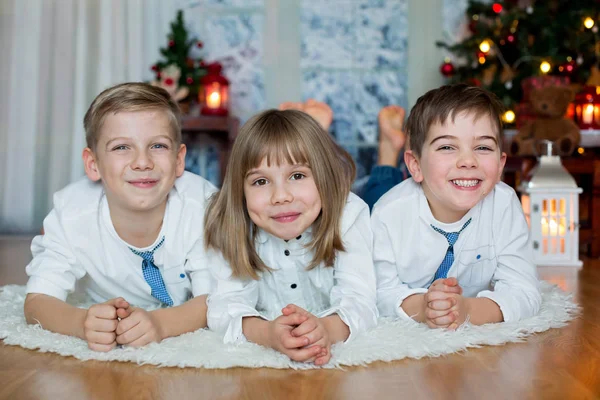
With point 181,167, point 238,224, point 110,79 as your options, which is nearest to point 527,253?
point 238,224

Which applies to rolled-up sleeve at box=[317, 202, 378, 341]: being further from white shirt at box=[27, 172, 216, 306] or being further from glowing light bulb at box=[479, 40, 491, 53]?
glowing light bulb at box=[479, 40, 491, 53]

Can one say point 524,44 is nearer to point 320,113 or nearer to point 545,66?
point 545,66

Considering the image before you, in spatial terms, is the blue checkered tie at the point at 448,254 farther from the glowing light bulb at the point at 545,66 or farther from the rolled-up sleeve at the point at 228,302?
the glowing light bulb at the point at 545,66

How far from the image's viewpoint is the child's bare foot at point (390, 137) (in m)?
2.69

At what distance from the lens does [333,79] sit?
Result: 3.76 metres

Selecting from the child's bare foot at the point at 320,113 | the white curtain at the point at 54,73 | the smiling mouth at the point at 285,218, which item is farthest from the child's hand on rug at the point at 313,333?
the white curtain at the point at 54,73

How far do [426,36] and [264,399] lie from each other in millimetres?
3118

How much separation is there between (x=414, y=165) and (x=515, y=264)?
1.00ft

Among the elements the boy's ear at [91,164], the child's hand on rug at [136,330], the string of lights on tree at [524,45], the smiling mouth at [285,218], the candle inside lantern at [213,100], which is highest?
the string of lights on tree at [524,45]

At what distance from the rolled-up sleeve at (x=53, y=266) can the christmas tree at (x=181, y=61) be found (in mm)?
2038

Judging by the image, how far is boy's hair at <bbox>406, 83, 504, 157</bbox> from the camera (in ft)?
4.66

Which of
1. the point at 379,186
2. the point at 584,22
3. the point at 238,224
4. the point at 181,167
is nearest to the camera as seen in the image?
the point at 238,224

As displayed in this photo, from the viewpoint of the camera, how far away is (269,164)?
130 centimetres

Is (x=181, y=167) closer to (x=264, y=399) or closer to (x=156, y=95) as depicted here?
(x=156, y=95)
